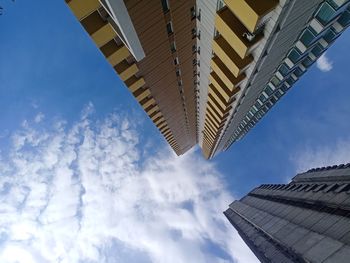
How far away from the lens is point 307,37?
68.8ft

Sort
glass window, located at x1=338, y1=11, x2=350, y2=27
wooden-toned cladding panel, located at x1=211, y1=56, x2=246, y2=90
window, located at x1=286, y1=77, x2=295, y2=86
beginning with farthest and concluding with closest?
window, located at x1=286, y1=77, x2=295, y2=86 < wooden-toned cladding panel, located at x1=211, y1=56, x2=246, y2=90 < glass window, located at x1=338, y1=11, x2=350, y2=27

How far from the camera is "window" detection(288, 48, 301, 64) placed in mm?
23531

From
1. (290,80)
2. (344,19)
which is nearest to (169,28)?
(344,19)

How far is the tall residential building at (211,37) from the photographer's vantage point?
1600 centimetres

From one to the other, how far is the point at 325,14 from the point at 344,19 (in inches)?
140

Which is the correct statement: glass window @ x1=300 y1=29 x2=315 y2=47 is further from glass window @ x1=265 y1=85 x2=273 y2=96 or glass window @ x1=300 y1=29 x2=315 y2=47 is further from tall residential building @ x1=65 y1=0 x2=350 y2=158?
glass window @ x1=265 y1=85 x2=273 y2=96

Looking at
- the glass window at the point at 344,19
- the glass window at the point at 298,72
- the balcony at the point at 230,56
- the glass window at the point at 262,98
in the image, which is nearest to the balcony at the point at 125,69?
the balcony at the point at 230,56

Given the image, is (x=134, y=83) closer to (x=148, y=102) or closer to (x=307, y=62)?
(x=148, y=102)

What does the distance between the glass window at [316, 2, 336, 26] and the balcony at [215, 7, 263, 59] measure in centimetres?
379

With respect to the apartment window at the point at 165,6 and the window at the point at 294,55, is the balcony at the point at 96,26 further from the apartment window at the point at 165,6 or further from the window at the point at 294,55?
the window at the point at 294,55

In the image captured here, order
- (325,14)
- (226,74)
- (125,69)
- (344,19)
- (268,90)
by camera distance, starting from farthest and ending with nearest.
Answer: (268,90)
(125,69)
(226,74)
(344,19)
(325,14)

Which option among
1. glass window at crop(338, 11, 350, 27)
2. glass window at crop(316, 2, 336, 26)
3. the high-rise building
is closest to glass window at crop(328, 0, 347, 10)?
→ glass window at crop(316, 2, 336, 26)

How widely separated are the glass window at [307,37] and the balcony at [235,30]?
536cm

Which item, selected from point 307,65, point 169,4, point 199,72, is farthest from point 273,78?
point 169,4
